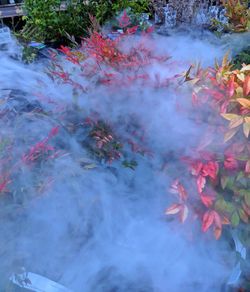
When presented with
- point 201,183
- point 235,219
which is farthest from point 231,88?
point 235,219

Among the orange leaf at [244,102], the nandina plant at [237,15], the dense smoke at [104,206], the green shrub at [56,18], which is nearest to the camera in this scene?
the orange leaf at [244,102]

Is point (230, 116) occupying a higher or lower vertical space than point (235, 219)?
higher

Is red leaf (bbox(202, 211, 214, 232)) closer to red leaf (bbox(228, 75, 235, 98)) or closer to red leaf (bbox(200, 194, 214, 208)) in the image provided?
red leaf (bbox(200, 194, 214, 208))

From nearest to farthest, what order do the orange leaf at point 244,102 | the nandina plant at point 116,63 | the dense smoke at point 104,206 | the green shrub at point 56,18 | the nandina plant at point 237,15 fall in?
the orange leaf at point 244,102 < the dense smoke at point 104,206 < the nandina plant at point 116,63 < the nandina plant at point 237,15 < the green shrub at point 56,18

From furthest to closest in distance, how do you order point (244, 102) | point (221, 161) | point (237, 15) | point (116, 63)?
point (237, 15) → point (116, 63) → point (221, 161) → point (244, 102)

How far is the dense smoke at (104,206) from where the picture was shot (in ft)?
4.33

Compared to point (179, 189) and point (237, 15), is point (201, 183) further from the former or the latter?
A: point (237, 15)

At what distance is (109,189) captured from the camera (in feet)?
5.24

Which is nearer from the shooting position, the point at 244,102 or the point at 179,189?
the point at 244,102

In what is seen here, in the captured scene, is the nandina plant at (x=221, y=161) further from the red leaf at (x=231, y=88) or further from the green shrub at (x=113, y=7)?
the green shrub at (x=113, y=7)

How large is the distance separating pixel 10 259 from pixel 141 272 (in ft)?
2.09

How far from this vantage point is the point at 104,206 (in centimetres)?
154

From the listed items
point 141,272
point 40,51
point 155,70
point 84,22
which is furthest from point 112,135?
point 84,22

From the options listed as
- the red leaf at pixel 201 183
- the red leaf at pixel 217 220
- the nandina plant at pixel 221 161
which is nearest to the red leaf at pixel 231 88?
the nandina plant at pixel 221 161
